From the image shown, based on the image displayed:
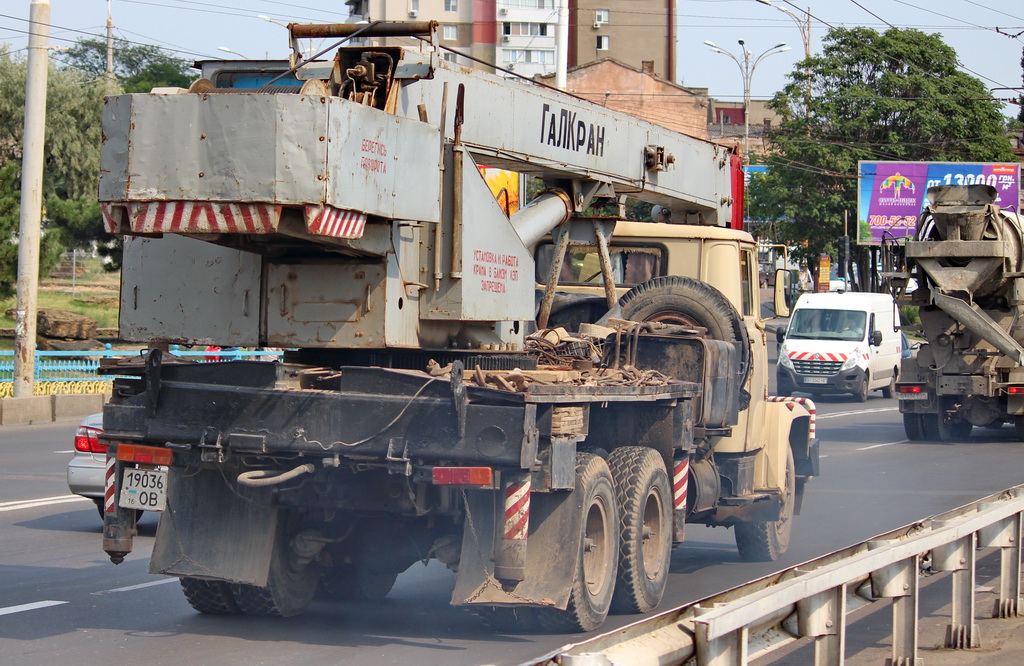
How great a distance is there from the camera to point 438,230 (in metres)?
7.18

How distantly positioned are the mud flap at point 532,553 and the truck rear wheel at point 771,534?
3.88m

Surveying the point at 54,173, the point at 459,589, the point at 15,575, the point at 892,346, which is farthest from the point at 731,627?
the point at 54,173

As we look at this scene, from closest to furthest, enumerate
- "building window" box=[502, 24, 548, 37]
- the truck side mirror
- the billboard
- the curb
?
1. the truck side mirror
2. the curb
3. the billboard
4. "building window" box=[502, 24, 548, 37]

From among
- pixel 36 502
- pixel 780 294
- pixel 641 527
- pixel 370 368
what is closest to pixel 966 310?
pixel 780 294

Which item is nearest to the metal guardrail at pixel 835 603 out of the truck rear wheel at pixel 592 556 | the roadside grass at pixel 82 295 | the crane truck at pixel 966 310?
the truck rear wheel at pixel 592 556

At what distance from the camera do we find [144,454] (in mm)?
7121

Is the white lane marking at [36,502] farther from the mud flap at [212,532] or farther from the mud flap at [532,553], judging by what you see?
the mud flap at [532,553]

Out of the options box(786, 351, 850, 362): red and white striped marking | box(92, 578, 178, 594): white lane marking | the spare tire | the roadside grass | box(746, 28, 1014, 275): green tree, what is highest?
box(746, 28, 1014, 275): green tree

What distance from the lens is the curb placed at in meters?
Result: 21.7

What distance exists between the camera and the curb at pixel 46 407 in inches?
853

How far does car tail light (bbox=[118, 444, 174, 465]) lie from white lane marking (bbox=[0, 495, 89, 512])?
5.36m

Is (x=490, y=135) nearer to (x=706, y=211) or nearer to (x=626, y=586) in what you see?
(x=626, y=586)

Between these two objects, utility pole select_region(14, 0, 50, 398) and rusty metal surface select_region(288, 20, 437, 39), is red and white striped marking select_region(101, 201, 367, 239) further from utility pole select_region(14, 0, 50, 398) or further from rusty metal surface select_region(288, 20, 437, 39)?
utility pole select_region(14, 0, 50, 398)

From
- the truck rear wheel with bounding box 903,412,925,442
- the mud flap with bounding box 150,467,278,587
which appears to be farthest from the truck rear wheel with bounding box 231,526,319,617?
the truck rear wheel with bounding box 903,412,925,442
